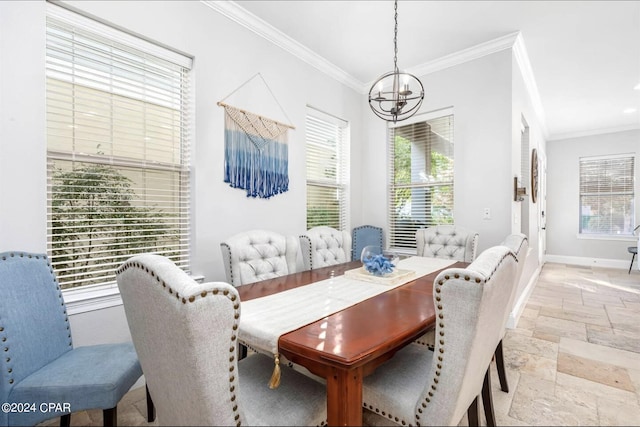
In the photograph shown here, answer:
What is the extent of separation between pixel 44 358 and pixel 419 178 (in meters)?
3.73

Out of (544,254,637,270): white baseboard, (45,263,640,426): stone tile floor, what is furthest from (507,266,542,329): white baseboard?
(544,254,637,270): white baseboard

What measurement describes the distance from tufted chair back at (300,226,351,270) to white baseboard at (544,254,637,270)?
640 centimetres

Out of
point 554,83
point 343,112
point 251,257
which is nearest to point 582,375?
point 251,257

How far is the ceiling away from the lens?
8.94 ft

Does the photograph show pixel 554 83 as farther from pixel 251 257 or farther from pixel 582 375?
pixel 251 257

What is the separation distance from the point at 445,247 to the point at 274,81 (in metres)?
2.37

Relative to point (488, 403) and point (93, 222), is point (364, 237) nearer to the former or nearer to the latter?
point (488, 403)

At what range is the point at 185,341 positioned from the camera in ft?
2.64

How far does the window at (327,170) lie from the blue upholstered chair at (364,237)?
0.66 ft

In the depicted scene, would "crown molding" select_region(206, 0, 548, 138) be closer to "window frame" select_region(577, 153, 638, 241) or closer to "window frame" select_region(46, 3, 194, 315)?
"window frame" select_region(46, 3, 194, 315)

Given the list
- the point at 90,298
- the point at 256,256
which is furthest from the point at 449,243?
the point at 90,298

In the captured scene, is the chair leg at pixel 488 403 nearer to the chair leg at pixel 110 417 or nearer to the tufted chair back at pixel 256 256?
the tufted chair back at pixel 256 256

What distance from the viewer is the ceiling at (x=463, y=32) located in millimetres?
2725

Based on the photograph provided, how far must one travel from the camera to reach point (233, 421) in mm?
908
